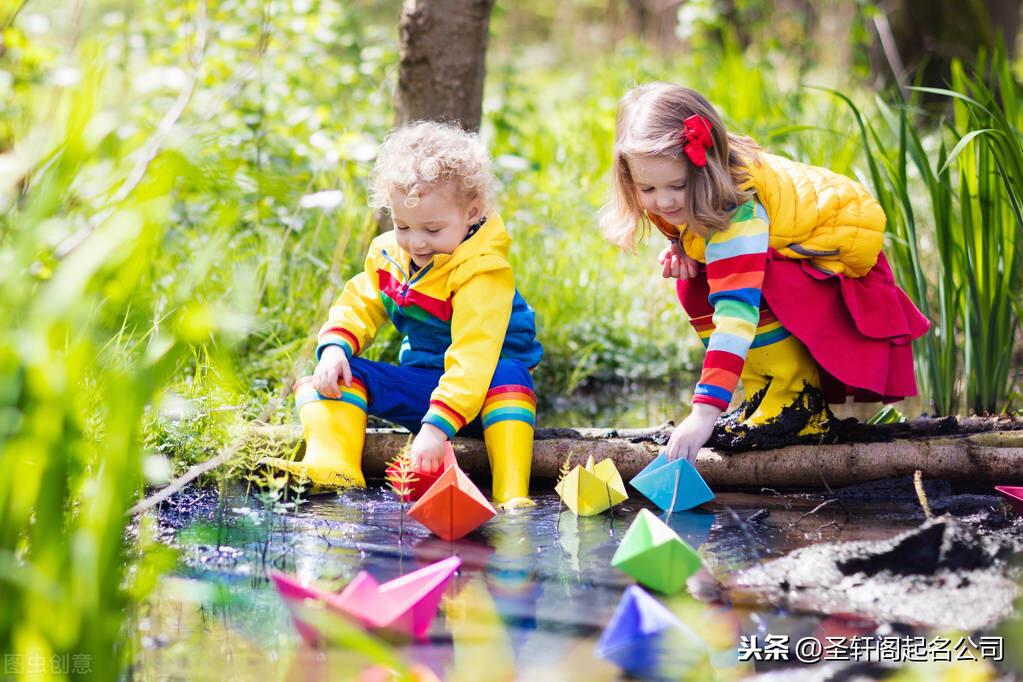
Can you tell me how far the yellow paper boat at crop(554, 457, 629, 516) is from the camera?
8.24 feet

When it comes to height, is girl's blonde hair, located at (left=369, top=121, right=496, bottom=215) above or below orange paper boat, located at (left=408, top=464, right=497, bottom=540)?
above

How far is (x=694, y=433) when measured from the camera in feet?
8.34

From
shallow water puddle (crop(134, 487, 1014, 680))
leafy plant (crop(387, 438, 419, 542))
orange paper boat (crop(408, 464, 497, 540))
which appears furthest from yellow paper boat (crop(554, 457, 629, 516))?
leafy plant (crop(387, 438, 419, 542))

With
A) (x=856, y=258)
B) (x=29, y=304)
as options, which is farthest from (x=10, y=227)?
(x=856, y=258)

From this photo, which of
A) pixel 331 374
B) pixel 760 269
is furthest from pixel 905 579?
pixel 331 374

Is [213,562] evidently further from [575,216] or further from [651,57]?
[651,57]

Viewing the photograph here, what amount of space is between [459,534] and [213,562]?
55 centimetres

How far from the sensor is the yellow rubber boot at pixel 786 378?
2.85 m

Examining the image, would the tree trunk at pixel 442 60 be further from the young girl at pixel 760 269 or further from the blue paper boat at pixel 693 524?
the blue paper boat at pixel 693 524

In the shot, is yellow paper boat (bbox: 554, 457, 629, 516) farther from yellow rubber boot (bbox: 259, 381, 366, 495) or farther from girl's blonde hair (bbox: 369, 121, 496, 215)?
girl's blonde hair (bbox: 369, 121, 496, 215)

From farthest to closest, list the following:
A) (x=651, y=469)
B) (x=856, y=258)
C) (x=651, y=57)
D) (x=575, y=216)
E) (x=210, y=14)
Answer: (x=651, y=57) < (x=210, y=14) < (x=575, y=216) < (x=856, y=258) < (x=651, y=469)

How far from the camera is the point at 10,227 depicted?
5.90ft

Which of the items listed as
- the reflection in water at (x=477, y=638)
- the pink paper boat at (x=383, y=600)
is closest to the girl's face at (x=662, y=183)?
the reflection in water at (x=477, y=638)

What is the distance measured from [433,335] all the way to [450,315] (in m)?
0.13
